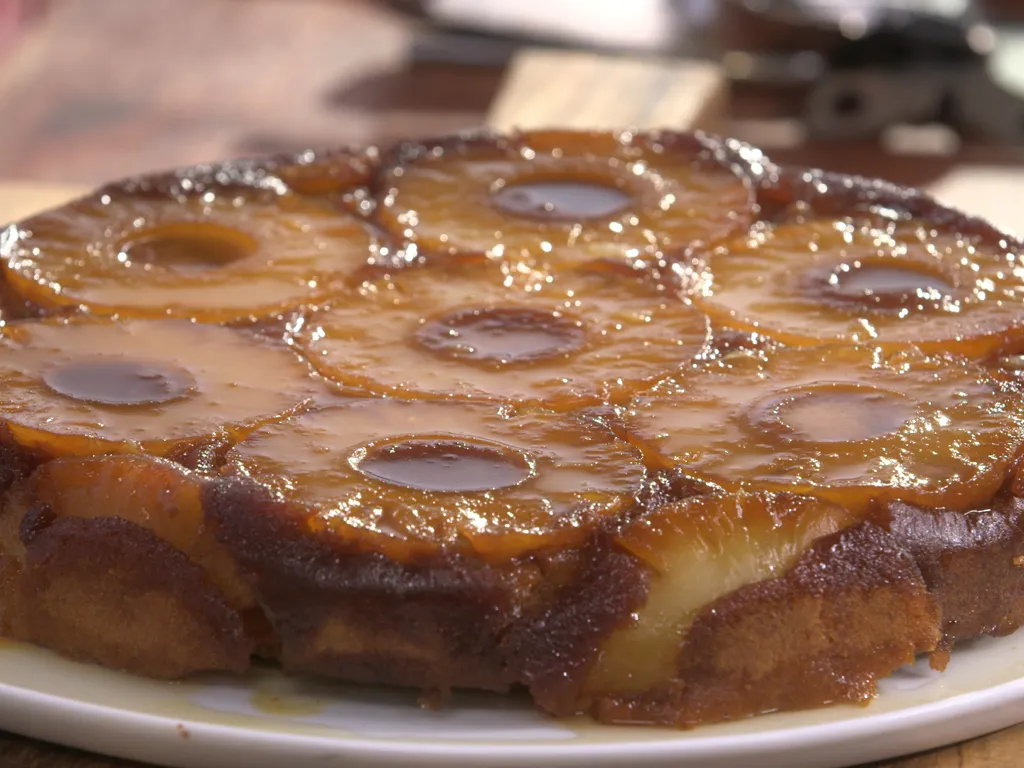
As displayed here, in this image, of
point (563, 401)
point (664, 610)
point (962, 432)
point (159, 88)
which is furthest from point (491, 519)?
point (159, 88)

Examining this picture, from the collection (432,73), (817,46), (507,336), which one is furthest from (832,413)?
(432,73)

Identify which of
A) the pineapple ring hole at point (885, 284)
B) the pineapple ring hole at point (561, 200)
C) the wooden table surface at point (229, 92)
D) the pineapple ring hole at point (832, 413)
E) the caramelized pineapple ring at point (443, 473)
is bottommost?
the wooden table surface at point (229, 92)

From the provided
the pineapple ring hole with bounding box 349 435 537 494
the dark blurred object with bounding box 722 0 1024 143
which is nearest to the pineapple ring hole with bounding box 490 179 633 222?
the pineapple ring hole with bounding box 349 435 537 494

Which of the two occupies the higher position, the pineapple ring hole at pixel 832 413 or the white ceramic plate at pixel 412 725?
the pineapple ring hole at pixel 832 413

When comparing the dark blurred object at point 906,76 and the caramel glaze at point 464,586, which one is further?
the dark blurred object at point 906,76

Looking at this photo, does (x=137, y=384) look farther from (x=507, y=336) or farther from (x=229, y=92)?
(x=229, y=92)

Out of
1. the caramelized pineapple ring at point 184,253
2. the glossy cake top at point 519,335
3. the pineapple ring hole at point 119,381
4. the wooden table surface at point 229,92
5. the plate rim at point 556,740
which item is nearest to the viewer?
the plate rim at point 556,740

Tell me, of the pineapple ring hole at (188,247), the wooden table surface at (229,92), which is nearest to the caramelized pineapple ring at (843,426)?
the pineapple ring hole at (188,247)

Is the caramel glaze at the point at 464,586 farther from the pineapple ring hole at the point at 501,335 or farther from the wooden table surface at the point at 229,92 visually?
the wooden table surface at the point at 229,92

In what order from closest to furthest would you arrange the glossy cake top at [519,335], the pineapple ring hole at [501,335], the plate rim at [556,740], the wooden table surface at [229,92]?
the plate rim at [556,740]
the glossy cake top at [519,335]
the pineapple ring hole at [501,335]
the wooden table surface at [229,92]
